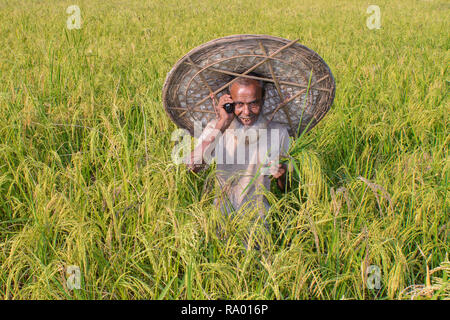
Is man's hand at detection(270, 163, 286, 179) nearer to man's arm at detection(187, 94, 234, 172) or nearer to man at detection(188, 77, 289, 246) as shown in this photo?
man at detection(188, 77, 289, 246)

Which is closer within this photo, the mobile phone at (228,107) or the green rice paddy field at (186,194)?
the green rice paddy field at (186,194)

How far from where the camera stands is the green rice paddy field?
3.77 feet

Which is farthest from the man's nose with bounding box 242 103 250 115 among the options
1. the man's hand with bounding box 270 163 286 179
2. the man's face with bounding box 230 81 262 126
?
the man's hand with bounding box 270 163 286 179

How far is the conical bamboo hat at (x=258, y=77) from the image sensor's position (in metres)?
1.45

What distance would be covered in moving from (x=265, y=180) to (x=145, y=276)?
1.86 ft

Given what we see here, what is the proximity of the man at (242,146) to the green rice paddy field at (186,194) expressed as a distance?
0.26ft

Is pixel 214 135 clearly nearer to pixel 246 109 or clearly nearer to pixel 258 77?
pixel 246 109

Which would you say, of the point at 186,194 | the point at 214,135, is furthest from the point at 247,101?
the point at 186,194

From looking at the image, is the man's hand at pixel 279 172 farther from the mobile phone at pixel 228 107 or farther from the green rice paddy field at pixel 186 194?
the mobile phone at pixel 228 107

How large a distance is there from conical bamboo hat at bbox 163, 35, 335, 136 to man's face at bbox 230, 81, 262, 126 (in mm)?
63

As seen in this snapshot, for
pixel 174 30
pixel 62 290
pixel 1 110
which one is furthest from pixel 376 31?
pixel 62 290

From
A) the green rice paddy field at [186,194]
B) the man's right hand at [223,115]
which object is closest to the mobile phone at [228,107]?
the man's right hand at [223,115]

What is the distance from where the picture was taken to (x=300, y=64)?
60.0 inches
